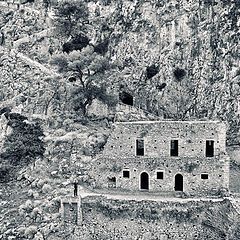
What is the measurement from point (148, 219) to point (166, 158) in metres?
5.35

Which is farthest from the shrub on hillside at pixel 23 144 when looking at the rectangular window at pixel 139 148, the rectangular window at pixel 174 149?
the rectangular window at pixel 174 149

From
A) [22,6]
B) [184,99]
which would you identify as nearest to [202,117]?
[184,99]

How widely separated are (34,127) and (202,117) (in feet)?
57.9

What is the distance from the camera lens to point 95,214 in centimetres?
3934

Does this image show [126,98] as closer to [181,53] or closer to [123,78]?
[123,78]

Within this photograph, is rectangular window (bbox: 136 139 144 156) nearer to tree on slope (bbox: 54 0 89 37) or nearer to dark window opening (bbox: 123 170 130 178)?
dark window opening (bbox: 123 170 130 178)

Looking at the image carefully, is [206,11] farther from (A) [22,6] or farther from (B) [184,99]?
(A) [22,6]

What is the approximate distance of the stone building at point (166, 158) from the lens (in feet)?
133

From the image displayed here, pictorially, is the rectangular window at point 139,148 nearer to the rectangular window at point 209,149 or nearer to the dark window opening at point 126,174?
the dark window opening at point 126,174

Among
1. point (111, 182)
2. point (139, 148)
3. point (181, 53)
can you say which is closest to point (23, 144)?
point (111, 182)

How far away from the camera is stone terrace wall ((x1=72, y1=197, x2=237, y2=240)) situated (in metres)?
38.0

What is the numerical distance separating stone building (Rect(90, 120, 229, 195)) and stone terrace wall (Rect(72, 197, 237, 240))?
2892mm

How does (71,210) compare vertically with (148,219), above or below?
above

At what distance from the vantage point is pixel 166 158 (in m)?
41.2
